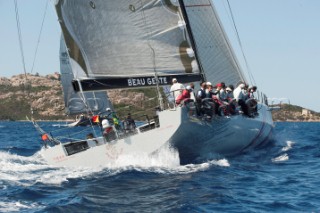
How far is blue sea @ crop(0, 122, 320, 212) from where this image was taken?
11.9 meters

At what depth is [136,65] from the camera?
1866cm

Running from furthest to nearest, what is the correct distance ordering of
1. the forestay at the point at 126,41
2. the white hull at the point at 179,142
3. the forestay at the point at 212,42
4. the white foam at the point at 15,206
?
1. the forestay at the point at 212,42
2. the forestay at the point at 126,41
3. the white hull at the point at 179,142
4. the white foam at the point at 15,206

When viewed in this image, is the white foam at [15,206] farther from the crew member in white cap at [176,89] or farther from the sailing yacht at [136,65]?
the crew member in white cap at [176,89]

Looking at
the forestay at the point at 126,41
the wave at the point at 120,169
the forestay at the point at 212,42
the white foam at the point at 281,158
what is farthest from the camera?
the forestay at the point at 212,42

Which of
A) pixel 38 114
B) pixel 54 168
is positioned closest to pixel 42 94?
pixel 38 114

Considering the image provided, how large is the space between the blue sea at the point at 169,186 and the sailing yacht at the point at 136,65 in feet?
1.61

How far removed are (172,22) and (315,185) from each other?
7237mm

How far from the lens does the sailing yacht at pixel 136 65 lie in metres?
17.3

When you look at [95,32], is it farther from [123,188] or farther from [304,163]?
[304,163]

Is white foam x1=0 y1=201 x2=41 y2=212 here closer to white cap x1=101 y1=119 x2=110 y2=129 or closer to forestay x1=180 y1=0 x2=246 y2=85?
white cap x1=101 y1=119 x2=110 y2=129

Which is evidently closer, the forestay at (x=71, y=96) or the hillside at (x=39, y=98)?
the forestay at (x=71, y=96)

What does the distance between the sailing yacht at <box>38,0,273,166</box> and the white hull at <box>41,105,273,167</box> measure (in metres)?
0.03


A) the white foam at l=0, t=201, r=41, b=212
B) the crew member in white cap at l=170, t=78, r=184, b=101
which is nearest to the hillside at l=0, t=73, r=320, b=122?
the crew member in white cap at l=170, t=78, r=184, b=101

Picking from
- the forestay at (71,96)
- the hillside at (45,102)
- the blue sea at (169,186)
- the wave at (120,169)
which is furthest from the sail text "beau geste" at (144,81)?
the hillside at (45,102)
